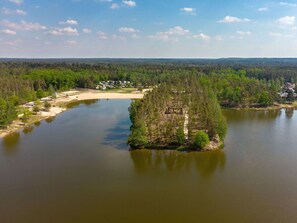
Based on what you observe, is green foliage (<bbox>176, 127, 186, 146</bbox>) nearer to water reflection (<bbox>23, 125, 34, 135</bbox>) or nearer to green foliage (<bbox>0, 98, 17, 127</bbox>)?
water reflection (<bbox>23, 125, 34, 135</bbox>)

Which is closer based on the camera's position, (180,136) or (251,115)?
(180,136)

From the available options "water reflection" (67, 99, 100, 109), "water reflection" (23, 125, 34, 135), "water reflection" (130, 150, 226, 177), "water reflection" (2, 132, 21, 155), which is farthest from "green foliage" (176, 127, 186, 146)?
"water reflection" (67, 99, 100, 109)

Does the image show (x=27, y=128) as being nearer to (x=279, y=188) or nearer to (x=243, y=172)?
(x=243, y=172)

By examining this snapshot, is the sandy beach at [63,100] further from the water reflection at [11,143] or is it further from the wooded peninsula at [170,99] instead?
the wooded peninsula at [170,99]

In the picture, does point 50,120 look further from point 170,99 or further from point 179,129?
point 179,129

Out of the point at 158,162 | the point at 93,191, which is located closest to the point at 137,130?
the point at 158,162

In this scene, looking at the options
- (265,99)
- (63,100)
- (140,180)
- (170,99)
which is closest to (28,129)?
(170,99)

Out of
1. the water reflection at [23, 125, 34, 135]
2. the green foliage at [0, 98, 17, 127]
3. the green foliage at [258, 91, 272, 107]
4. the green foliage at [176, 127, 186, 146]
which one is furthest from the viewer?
the green foliage at [258, 91, 272, 107]
